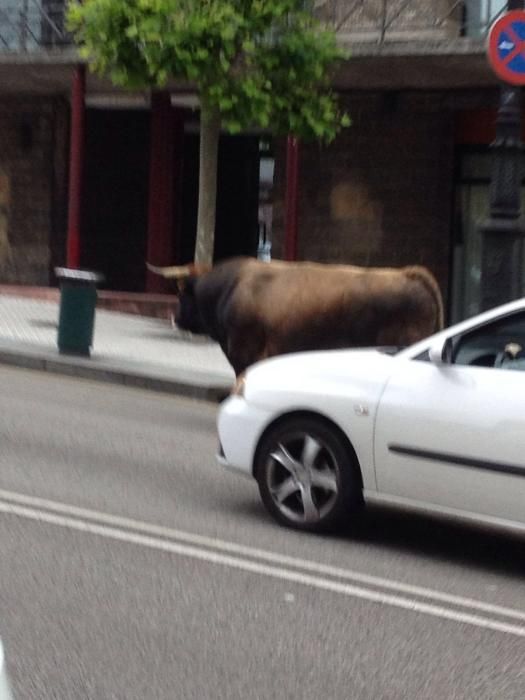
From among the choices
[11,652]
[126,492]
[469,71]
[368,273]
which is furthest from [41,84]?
[11,652]

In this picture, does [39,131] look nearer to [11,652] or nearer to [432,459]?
[432,459]

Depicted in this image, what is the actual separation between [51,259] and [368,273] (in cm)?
1327

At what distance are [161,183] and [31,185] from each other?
3.03 m

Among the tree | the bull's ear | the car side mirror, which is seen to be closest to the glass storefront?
the tree

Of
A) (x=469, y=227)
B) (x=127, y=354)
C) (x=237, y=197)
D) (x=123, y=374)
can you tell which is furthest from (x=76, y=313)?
(x=237, y=197)

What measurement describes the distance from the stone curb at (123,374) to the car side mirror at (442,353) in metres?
7.32

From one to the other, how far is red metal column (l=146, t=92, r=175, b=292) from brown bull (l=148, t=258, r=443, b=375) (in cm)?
1027

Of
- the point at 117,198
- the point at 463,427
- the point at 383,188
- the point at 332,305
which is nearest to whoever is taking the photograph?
the point at 463,427

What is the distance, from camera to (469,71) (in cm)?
1973

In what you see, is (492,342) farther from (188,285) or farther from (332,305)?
(188,285)

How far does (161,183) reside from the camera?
2394 cm

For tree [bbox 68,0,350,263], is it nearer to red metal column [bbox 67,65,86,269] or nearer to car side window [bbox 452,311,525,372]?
red metal column [bbox 67,65,86,269]

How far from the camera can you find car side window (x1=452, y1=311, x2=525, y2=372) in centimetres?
821

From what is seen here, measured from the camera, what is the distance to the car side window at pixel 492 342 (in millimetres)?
8211
